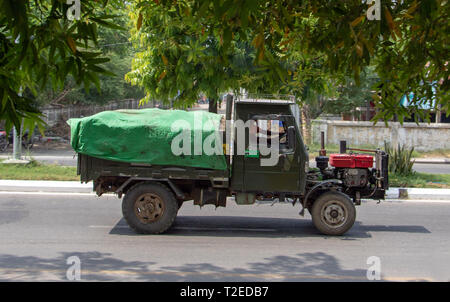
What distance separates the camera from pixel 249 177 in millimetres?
8828

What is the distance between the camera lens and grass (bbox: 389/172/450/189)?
14.8m

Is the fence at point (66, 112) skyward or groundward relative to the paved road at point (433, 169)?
skyward

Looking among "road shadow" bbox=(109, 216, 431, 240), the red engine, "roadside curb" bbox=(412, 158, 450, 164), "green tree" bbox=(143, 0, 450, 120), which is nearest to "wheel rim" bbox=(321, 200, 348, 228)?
"road shadow" bbox=(109, 216, 431, 240)

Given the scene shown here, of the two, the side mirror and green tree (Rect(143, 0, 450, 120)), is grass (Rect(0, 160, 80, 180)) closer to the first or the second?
the side mirror

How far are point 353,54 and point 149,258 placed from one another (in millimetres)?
4637

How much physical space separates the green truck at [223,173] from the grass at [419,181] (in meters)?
6.45

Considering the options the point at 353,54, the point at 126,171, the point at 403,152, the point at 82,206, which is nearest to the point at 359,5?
the point at 353,54

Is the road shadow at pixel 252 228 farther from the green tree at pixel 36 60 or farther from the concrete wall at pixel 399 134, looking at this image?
the concrete wall at pixel 399 134

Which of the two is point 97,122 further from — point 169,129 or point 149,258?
point 149,258

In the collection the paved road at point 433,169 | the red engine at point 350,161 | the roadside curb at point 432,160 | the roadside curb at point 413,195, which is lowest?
the roadside curb at point 413,195

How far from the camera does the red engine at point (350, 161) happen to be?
9.71 metres

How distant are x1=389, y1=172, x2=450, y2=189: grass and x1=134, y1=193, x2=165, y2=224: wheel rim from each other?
8162 mm

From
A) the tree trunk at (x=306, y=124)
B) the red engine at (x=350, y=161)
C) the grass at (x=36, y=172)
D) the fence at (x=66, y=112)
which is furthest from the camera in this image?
the fence at (x=66, y=112)

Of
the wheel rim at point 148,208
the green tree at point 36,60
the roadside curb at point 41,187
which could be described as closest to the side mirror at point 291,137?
the wheel rim at point 148,208
